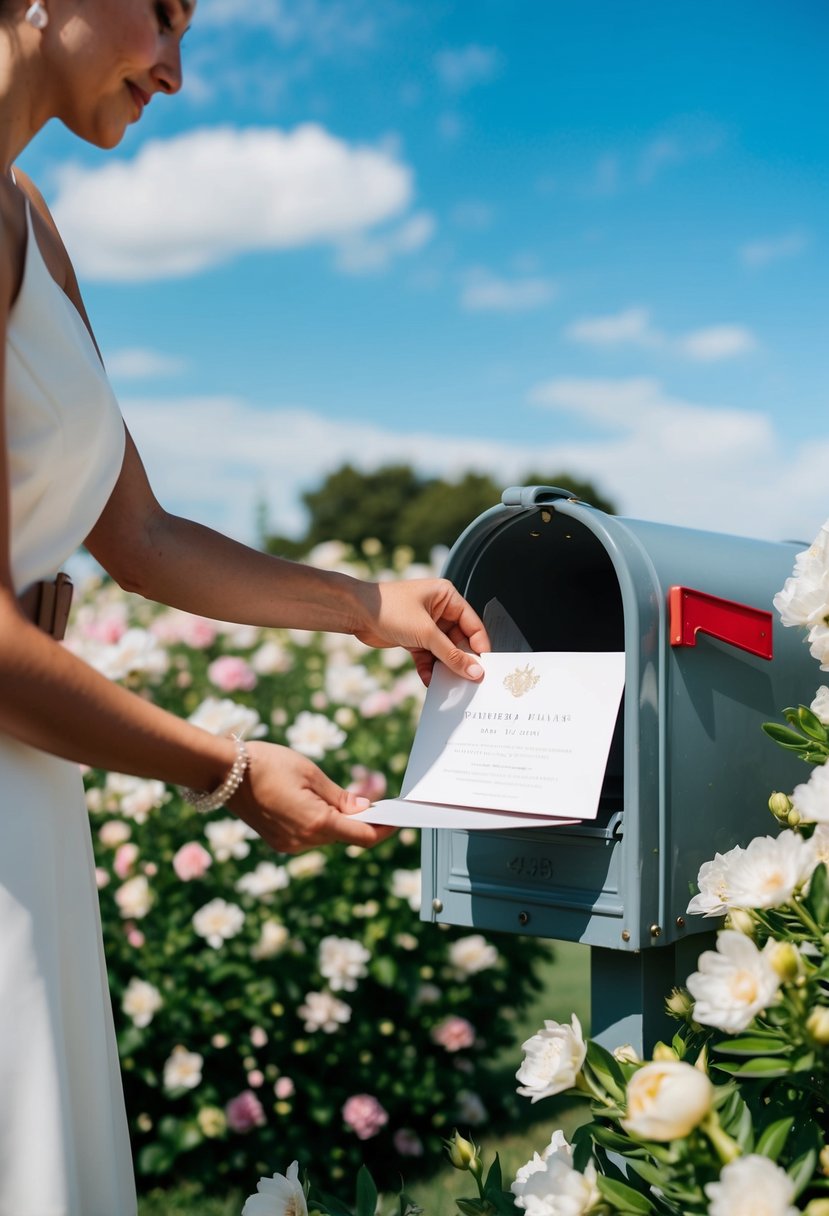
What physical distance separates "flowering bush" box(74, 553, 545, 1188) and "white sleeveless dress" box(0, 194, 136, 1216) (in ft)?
4.97

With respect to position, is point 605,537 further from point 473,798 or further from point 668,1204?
point 668,1204

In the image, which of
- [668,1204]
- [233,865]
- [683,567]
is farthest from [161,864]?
[668,1204]

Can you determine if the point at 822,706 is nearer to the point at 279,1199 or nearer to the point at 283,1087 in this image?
the point at 279,1199

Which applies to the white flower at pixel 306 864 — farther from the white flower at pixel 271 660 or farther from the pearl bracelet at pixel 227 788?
the pearl bracelet at pixel 227 788

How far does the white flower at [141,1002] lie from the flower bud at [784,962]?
228cm

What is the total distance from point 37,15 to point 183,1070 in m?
2.60

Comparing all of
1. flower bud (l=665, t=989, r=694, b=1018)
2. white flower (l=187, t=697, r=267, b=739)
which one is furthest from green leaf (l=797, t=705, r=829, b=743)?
white flower (l=187, t=697, r=267, b=739)

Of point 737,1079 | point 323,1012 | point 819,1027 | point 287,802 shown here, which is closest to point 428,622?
point 287,802

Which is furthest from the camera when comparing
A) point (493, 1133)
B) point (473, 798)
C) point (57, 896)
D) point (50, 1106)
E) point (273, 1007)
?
point (493, 1133)

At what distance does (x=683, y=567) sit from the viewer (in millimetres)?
1810

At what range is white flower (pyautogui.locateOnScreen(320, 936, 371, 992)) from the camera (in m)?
3.09

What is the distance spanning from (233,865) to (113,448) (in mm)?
1993

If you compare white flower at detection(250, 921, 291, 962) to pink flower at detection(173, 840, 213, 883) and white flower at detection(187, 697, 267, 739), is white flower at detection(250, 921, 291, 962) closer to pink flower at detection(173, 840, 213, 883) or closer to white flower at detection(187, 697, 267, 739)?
pink flower at detection(173, 840, 213, 883)

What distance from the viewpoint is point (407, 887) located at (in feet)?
10.5
